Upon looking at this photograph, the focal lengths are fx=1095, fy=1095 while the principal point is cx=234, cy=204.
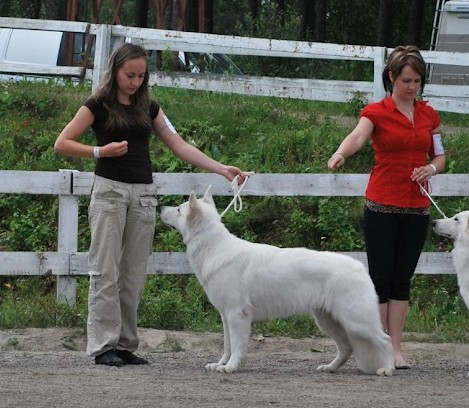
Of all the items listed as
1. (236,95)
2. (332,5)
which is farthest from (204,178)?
(332,5)

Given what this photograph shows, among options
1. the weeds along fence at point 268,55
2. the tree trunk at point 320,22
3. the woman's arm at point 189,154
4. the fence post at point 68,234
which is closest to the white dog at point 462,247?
the woman's arm at point 189,154

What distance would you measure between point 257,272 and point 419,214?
120cm

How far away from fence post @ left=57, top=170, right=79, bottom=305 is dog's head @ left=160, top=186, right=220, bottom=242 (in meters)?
1.94

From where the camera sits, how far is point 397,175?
24.3 ft

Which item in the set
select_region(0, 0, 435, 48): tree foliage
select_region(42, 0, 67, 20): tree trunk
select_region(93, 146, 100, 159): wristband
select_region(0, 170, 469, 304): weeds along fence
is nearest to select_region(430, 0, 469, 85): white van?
select_region(0, 0, 435, 48): tree foliage

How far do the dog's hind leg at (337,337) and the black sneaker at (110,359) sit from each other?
1.36 metres

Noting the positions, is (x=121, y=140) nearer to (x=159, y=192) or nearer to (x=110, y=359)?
(x=110, y=359)

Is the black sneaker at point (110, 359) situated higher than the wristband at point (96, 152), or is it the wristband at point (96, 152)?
the wristband at point (96, 152)

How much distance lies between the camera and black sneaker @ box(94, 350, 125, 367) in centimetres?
732

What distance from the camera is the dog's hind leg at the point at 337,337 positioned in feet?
24.5

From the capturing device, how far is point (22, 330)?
895cm

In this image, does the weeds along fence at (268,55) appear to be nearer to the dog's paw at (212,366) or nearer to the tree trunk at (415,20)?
the dog's paw at (212,366)

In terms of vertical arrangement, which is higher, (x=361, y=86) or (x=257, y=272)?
(x=361, y=86)

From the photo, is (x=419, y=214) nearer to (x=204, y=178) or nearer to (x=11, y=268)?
(x=204, y=178)
